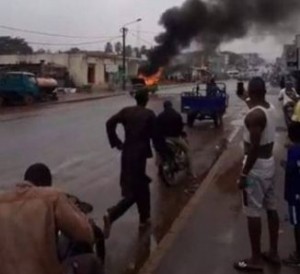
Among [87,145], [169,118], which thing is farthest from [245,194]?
[87,145]

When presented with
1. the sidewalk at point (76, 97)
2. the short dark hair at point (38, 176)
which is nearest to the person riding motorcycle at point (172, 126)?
the short dark hair at point (38, 176)

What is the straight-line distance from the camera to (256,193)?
6352 millimetres

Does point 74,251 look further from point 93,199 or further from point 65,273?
point 93,199

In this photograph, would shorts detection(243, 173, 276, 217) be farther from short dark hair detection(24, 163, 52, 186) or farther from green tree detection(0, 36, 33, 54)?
green tree detection(0, 36, 33, 54)

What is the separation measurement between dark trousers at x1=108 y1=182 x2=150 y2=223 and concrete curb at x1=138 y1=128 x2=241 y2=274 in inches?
15.7

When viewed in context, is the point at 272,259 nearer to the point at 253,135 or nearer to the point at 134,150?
the point at 253,135

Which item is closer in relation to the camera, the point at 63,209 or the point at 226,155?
the point at 63,209

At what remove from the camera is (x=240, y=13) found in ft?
114

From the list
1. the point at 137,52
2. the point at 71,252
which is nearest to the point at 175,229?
the point at 71,252

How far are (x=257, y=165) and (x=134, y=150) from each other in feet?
6.77

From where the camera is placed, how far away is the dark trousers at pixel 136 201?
7957 mm

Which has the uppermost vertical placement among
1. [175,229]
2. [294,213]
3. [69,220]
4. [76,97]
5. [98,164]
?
[69,220]

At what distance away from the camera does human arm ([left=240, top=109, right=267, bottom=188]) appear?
6.19 meters

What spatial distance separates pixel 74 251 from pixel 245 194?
275 centimetres
